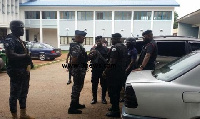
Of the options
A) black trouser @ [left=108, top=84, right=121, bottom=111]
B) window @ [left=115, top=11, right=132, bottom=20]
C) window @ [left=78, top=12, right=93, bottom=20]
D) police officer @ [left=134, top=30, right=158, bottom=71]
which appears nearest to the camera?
black trouser @ [left=108, top=84, right=121, bottom=111]

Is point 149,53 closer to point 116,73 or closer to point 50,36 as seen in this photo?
point 116,73

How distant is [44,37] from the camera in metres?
33.9

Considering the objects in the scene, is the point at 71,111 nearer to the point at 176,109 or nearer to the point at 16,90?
the point at 16,90

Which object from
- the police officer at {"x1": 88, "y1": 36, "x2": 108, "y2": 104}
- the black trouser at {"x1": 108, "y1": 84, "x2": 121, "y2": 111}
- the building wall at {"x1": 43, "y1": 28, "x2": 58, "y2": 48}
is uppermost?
the building wall at {"x1": 43, "y1": 28, "x2": 58, "y2": 48}

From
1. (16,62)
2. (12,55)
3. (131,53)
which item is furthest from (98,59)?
(12,55)

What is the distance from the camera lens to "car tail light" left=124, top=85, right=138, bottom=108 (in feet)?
9.66

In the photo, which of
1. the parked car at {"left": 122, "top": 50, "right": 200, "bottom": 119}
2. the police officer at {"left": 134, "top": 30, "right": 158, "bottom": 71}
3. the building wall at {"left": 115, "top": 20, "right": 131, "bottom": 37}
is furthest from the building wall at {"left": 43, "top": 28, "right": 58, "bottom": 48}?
the parked car at {"left": 122, "top": 50, "right": 200, "bottom": 119}

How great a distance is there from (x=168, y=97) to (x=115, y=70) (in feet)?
5.88

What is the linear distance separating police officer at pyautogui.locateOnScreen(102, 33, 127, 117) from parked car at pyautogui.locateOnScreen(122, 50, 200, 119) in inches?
53.8

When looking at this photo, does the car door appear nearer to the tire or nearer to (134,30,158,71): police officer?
the tire

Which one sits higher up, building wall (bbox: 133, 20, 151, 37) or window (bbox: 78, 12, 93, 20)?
window (bbox: 78, 12, 93, 20)

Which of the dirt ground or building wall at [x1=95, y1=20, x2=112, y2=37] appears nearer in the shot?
the dirt ground

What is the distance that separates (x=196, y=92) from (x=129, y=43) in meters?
3.00

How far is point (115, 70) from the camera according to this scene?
4.45 m
